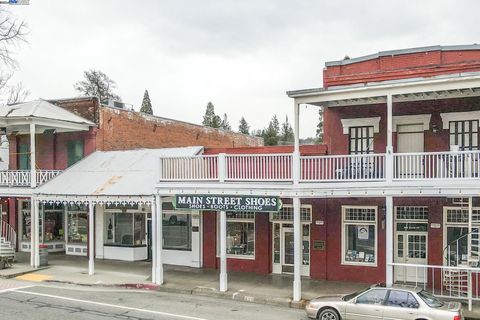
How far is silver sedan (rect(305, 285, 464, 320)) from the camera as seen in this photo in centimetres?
1307

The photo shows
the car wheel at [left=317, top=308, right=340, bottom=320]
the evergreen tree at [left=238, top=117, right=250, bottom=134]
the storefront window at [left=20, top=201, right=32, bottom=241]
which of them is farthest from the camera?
the evergreen tree at [left=238, top=117, right=250, bottom=134]

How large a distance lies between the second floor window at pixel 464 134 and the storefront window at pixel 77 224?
18.1 metres

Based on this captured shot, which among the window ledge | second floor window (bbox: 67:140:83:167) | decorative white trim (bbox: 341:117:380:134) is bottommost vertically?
the window ledge

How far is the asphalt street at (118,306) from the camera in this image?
1562cm

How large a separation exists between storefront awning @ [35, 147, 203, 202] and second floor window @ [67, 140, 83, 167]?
0.86 meters

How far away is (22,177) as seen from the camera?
1009 inches

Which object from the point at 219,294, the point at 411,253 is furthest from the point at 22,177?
the point at 411,253

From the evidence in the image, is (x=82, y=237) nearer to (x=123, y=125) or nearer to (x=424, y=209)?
(x=123, y=125)

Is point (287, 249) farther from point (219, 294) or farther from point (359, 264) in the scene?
point (219, 294)

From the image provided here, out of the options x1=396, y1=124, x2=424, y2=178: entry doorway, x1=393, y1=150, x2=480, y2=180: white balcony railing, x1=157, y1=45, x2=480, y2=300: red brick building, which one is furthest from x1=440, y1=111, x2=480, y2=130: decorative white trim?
x1=393, y1=150, x2=480, y2=180: white balcony railing

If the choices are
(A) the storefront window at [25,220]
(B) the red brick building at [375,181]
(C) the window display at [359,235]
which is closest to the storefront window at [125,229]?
(B) the red brick building at [375,181]

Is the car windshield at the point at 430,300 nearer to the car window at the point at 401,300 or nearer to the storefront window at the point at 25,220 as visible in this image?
the car window at the point at 401,300

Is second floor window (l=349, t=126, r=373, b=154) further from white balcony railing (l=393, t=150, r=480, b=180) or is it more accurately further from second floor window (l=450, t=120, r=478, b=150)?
second floor window (l=450, t=120, r=478, b=150)

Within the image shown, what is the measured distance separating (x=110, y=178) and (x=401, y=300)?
14.8m
